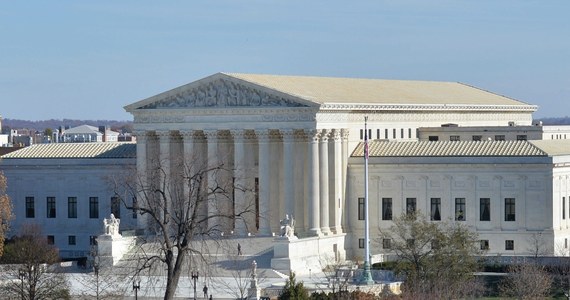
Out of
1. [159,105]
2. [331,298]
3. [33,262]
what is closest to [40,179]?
[159,105]

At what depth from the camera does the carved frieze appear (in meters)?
138

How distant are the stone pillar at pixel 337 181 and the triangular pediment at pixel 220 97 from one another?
15.2 ft

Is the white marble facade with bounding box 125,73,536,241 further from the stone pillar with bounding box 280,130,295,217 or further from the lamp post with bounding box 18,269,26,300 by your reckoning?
the lamp post with bounding box 18,269,26,300

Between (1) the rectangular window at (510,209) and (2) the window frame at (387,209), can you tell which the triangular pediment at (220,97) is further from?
(1) the rectangular window at (510,209)

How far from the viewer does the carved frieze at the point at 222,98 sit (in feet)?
453

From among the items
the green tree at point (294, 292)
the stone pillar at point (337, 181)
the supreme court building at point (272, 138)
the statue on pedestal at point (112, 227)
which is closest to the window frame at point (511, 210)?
the supreme court building at point (272, 138)

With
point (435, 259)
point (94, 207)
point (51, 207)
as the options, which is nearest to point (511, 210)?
point (435, 259)

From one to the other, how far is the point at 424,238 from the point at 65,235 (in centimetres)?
3941

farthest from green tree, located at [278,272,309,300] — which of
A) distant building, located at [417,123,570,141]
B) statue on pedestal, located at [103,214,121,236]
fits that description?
distant building, located at [417,123,570,141]

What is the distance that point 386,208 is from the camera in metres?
141

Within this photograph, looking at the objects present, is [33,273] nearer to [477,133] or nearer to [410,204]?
[410,204]

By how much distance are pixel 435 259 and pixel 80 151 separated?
45930 mm

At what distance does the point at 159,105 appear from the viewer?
143 m

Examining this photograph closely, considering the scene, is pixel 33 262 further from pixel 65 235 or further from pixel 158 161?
pixel 65 235
